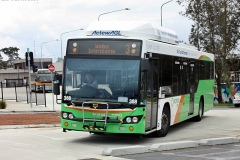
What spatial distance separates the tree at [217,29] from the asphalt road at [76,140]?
22.1m

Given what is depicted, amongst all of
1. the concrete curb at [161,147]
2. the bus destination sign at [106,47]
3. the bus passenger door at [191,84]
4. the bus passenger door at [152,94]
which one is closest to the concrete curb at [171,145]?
the concrete curb at [161,147]

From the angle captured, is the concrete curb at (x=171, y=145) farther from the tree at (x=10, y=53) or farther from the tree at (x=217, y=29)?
the tree at (x=10, y=53)

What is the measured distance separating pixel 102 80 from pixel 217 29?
29.9 m

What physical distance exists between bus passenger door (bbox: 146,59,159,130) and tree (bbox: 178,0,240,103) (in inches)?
1091

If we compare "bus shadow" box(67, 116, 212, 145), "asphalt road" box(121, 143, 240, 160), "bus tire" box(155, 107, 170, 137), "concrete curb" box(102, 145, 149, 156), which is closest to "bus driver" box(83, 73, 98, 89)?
"bus shadow" box(67, 116, 212, 145)

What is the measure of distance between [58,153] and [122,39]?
148 inches

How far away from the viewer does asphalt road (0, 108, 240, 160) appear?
9.90 meters

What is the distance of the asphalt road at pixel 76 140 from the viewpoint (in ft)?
32.5

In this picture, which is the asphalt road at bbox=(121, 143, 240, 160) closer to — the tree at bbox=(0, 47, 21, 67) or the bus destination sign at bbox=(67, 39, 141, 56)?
the bus destination sign at bbox=(67, 39, 141, 56)

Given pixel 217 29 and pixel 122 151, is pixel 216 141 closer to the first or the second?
pixel 122 151

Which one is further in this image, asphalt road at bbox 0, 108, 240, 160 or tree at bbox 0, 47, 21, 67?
tree at bbox 0, 47, 21, 67

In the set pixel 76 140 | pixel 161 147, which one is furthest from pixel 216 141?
pixel 76 140

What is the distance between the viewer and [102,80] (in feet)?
37.3

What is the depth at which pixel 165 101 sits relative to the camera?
13.3 m
